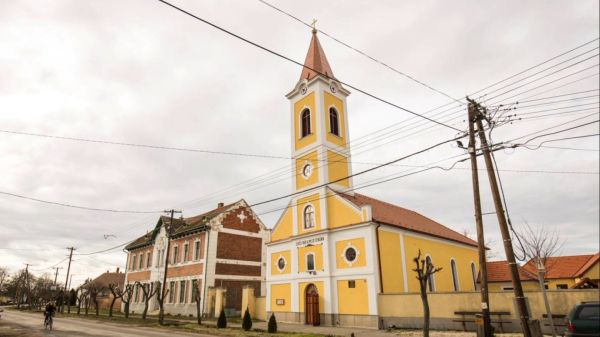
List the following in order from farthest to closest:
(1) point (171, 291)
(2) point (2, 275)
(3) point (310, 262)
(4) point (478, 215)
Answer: (2) point (2, 275) < (1) point (171, 291) < (3) point (310, 262) < (4) point (478, 215)

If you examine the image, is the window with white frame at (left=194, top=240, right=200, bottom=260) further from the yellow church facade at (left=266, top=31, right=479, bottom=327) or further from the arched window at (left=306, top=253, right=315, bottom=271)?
the arched window at (left=306, top=253, right=315, bottom=271)

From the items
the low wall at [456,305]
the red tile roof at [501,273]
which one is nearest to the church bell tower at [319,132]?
the low wall at [456,305]

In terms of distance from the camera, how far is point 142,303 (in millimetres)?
45156

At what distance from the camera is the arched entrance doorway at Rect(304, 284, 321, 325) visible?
82.0ft

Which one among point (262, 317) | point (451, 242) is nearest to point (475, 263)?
point (451, 242)

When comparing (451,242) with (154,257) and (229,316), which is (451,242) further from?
(154,257)

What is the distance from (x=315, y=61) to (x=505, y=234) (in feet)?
76.6

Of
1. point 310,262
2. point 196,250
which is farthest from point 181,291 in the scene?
point 310,262

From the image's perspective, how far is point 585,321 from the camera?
10.7m

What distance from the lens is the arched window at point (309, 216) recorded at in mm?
27953

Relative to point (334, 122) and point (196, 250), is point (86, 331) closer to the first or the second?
point (196, 250)

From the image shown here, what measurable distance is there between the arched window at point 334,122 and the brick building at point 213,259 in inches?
608

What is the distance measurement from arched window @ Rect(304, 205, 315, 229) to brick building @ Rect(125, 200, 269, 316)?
12518 mm

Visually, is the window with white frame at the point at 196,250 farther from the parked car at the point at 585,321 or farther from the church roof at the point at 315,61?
the parked car at the point at 585,321
